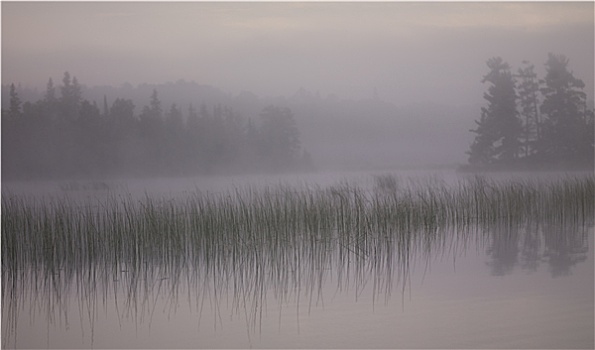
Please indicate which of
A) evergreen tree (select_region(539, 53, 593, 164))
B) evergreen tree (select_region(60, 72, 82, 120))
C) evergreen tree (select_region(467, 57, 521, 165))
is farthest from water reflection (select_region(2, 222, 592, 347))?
evergreen tree (select_region(467, 57, 521, 165))

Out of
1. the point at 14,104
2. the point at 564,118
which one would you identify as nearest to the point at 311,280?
the point at 14,104

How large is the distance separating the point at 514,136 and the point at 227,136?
4.42 meters

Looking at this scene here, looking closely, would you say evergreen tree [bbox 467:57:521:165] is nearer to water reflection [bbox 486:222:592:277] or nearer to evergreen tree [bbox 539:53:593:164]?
evergreen tree [bbox 539:53:593:164]

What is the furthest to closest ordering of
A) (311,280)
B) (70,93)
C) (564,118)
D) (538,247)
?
(564,118) → (70,93) → (538,247) → (311,280)

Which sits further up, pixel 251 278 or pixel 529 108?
pixel 529 108

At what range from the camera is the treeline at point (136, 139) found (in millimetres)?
10602

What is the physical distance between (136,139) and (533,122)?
5968mm

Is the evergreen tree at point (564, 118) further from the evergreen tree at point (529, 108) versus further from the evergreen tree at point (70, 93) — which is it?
the evergreen tree at point (70, 93)

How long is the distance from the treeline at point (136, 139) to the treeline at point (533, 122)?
279 centimetres

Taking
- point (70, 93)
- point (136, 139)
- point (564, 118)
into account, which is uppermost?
point (70, 93)

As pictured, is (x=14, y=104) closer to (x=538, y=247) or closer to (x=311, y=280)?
(x=311, y=280)

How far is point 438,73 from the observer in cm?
1091

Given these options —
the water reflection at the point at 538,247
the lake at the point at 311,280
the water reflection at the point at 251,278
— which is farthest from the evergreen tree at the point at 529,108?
the water reflection at the point at 251,278

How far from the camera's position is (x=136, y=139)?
11.4 metres
